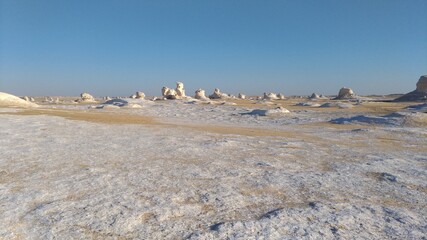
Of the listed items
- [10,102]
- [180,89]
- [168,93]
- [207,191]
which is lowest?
[207,191]

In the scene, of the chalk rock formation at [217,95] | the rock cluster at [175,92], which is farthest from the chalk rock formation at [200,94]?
the chalk rock formation at [217,95]

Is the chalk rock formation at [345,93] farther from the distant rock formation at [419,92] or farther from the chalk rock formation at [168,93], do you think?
the chalk rock formation at [168,93]

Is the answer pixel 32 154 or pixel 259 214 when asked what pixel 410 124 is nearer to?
pixel 259 214

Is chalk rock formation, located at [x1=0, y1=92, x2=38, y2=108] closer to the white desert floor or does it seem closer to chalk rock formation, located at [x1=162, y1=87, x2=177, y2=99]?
the white desert floor

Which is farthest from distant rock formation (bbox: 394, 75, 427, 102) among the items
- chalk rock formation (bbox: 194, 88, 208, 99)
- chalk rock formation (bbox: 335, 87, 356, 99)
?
chalk rock formation (bbox: 194, 88, 208, 99)

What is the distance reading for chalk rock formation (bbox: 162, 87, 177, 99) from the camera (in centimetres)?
6703

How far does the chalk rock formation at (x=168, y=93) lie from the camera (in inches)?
2639

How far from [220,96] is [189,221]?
78468 mm

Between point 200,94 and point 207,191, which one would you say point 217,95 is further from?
point 207,191

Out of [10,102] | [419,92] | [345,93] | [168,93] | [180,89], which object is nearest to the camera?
[10,102]

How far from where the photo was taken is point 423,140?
13.8 meters

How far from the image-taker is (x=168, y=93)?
69688 mm

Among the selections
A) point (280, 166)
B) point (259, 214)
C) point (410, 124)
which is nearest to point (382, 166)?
point (280, 166)

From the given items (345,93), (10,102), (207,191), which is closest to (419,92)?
(345,93)
